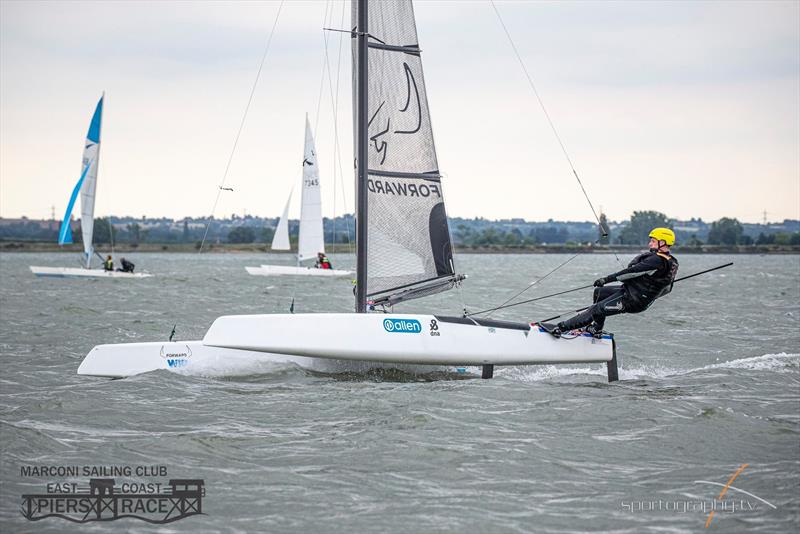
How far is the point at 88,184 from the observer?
34125 millimetres

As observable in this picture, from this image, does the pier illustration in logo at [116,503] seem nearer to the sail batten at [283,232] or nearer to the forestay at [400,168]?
the forestay at [400,168]

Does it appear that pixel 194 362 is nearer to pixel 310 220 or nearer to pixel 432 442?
pixel 432 442

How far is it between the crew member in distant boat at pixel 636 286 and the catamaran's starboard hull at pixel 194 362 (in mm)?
1892

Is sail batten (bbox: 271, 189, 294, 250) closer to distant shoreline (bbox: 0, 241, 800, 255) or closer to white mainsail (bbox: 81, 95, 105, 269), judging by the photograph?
white mainsail (bbox: 81, 95, 105, 269)

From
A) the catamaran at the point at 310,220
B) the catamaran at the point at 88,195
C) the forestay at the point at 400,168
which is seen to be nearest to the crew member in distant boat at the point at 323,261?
the catamaran at the point at 310,220

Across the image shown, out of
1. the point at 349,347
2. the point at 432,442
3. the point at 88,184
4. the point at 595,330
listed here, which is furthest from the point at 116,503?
the point at 88,184

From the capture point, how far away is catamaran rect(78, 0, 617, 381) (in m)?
9.36

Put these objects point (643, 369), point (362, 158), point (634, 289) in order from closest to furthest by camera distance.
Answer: point (634, 289)
point (362, 158)
point (643, 369)

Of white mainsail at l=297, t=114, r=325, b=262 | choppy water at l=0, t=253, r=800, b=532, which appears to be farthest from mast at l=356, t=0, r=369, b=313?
white mainsail at l=297, t=114, r=325, b=262

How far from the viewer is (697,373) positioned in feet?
34.6

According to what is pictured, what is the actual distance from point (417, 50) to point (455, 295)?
18202 mm

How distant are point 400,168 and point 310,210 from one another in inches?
1050

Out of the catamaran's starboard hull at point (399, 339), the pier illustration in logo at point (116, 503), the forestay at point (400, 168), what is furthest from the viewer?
the forestay at point (400, 168)

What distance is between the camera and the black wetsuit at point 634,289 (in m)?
9.40
